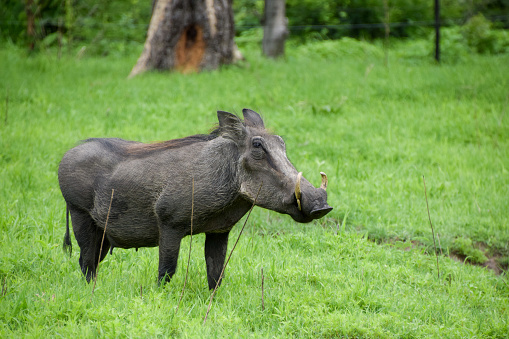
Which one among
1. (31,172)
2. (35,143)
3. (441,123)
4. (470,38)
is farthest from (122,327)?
(470,38)

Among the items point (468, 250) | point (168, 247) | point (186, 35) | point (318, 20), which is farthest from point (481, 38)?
point (168, 247)

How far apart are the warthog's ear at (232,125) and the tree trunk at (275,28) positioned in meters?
9.12

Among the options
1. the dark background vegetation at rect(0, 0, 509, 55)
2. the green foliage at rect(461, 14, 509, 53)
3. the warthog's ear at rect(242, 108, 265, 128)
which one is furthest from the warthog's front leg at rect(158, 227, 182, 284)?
the green foliage at rect(461, 14, 509, 53)

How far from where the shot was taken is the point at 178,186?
10.6ft

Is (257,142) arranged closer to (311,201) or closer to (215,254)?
(311,201)

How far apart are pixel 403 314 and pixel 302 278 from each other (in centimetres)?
78

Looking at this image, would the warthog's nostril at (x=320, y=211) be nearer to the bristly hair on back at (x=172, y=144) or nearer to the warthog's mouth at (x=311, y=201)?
the warthog's mouth at (x=311, y=201)

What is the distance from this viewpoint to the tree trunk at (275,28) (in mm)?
11898

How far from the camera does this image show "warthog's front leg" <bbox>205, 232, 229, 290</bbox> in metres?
3.59

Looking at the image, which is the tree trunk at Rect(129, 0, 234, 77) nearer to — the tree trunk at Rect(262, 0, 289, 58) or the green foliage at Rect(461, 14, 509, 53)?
the tree trunk at Rect(262, 0, 289, 58)

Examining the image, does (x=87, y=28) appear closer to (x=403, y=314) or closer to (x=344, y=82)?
(x=344, y=82)

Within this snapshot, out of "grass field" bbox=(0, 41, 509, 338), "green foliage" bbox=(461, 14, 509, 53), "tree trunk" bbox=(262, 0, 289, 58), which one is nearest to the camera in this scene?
"grass field" bbox=(0, 41, 509, 338)

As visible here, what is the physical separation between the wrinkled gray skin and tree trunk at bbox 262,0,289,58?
8942 millimetres

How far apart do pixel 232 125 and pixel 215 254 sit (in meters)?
0.88
